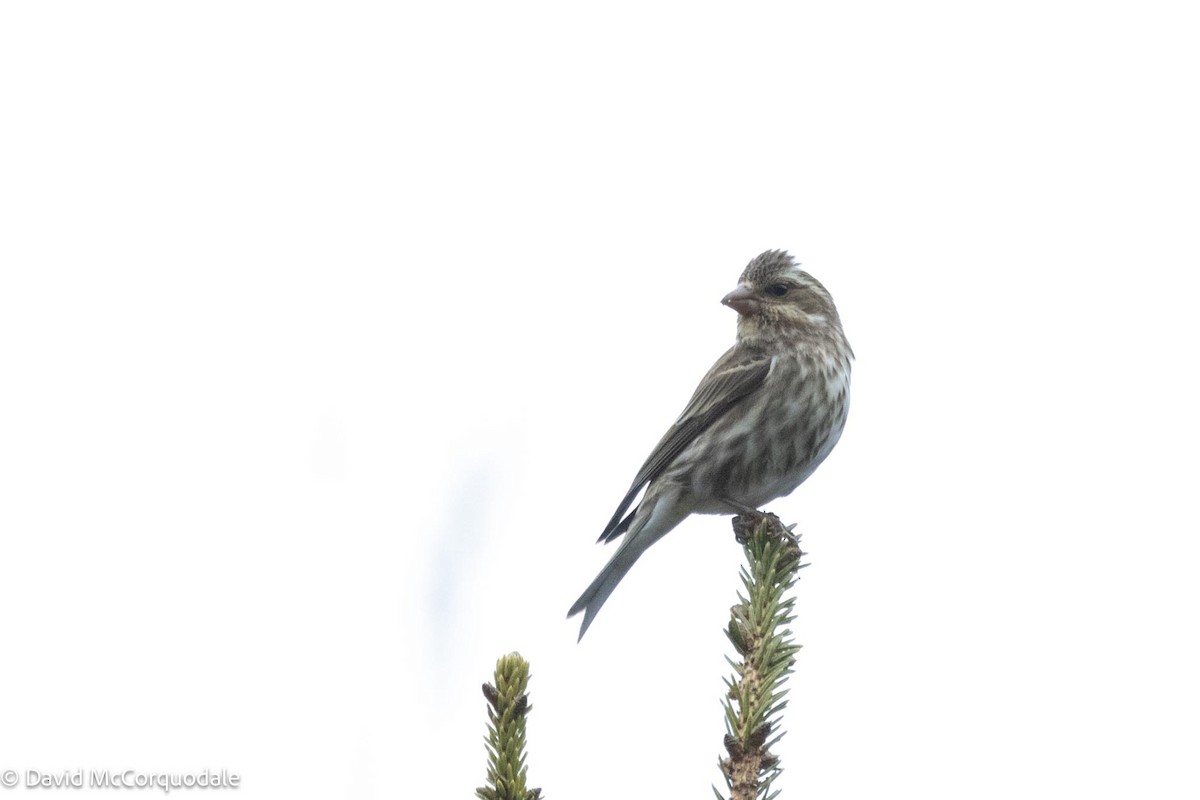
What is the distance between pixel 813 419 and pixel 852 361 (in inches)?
35.8

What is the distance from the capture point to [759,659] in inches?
168

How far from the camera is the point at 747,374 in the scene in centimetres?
796

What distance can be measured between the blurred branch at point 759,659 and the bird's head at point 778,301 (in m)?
2.89

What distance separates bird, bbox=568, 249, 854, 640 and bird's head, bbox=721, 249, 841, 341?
0.26ft

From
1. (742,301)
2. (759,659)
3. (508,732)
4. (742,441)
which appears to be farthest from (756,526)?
(742,301)

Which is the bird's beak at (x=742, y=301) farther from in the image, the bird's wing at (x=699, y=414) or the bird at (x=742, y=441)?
the bird's wing at (x=699, y=414)

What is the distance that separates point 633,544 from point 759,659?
11.5ft

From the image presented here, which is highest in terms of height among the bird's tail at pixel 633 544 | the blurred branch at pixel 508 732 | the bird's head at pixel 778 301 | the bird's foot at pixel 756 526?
the bird's head at pixel 778 301

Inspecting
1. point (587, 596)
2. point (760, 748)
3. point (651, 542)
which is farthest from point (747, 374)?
point (760, 748)

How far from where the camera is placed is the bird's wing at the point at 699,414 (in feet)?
25.8

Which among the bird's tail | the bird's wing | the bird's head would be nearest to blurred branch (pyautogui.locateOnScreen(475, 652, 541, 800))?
the bird's tail

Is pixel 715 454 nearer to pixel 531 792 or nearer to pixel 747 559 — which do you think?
pixel 747 559

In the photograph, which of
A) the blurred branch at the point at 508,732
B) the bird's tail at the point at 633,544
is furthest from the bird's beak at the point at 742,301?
the blurred branch at the point at 508,732

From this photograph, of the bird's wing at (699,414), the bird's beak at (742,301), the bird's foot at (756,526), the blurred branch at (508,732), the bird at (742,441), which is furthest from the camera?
the bird's beak at (742,301)
